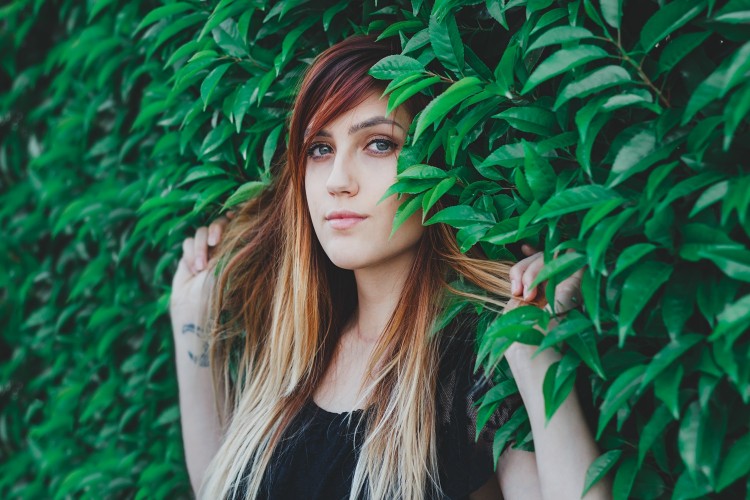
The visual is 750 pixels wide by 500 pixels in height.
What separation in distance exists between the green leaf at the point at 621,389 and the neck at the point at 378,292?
0.77m

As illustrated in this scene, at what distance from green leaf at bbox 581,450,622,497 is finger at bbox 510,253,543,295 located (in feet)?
1.17

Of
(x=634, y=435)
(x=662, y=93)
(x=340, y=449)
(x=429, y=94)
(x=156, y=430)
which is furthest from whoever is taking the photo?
(x=156, y=430)

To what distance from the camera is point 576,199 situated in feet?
4.28

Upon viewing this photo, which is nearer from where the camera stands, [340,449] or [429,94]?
[429,94]

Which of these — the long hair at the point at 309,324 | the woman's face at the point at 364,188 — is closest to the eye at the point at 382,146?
the woman's face at the point at 364,188

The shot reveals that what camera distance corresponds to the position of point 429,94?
5.67 feet

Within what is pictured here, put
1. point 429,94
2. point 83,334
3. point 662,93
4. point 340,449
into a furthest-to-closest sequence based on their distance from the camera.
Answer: point 83,334 < point 340,449 < point 429,94 < point 662,93

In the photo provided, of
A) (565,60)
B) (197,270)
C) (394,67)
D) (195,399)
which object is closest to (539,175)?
(565,60)

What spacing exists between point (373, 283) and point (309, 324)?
0.83 ft

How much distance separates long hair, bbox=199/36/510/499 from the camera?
177cm

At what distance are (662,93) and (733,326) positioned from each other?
44 cm

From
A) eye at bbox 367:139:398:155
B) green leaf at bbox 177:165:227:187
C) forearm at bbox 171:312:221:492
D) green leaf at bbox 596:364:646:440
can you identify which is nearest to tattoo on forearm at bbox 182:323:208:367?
forearm at bbox 171:312:221:492

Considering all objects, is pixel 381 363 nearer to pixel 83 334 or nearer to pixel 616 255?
pixel 616 255

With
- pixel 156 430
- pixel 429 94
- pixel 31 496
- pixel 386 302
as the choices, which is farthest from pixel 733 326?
pixel 31 496
